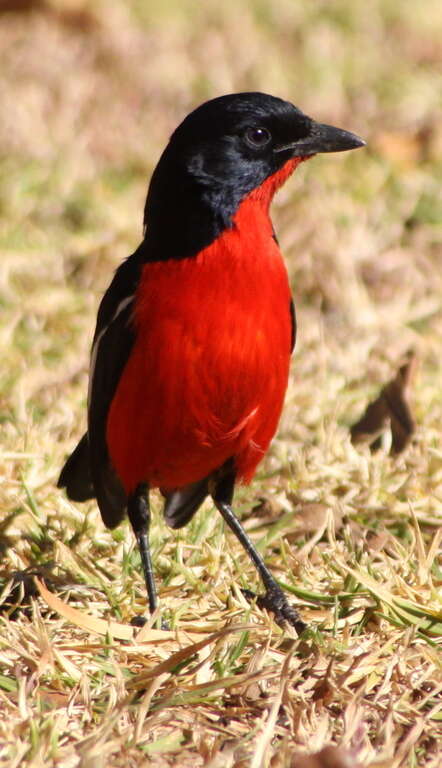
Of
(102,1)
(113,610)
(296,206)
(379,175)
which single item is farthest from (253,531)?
(102,1)

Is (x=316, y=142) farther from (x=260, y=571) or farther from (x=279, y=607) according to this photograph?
(x=279, y=607)

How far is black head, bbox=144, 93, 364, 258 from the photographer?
4.11 meters

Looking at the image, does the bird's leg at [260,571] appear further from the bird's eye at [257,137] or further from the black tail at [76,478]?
the bird's eye at [257,137]

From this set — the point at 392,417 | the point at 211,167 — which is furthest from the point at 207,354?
the point at 392,417

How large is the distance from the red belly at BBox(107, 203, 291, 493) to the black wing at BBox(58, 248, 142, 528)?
0.08 metres

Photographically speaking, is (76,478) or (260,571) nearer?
(260,571)

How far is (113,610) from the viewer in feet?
13.1

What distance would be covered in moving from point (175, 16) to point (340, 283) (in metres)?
4.84

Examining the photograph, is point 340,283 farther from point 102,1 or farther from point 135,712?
point 102,1

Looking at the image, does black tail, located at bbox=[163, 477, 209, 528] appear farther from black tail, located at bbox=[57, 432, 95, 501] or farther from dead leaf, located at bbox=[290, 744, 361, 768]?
dead leaf, located at bbox=[290, 744, 361, 768]

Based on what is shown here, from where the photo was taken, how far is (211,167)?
4.16 meters

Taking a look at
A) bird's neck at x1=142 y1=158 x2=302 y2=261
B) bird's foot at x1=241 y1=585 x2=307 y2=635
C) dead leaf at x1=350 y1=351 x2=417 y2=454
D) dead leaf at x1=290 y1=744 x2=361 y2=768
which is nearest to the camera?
dead leaf at x1=290 y1=744 x2=361 y2=768

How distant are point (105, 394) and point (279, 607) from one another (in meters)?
0.98

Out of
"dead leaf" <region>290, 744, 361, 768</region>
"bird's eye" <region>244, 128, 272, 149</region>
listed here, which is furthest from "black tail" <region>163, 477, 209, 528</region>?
"dead leaf" <region>290, 744, 361, 768</region>
